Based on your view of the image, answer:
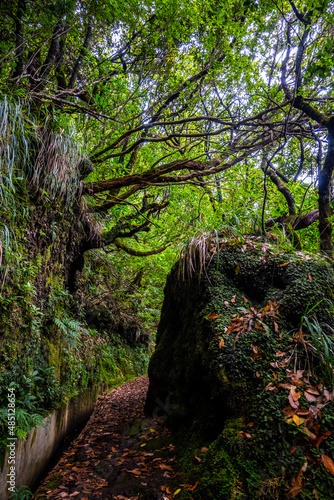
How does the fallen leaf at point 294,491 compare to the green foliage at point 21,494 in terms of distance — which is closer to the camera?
the fallen leaf at point 294,491

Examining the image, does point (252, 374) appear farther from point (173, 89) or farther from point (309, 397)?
point (173, 89)

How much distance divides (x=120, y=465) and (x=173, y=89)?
727 cm

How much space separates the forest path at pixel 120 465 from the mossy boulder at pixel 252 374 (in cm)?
26

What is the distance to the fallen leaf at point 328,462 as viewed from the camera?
177 centimetres

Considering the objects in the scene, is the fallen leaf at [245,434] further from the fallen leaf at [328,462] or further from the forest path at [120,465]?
the forest path at [120,465]

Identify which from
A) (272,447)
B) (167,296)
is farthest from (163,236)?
(272,447)

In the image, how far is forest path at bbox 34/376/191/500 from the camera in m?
2.52

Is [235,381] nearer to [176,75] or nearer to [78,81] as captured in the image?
[176,75]

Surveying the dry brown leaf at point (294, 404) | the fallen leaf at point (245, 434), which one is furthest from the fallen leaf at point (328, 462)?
the fallen leaf at point (245, 434)

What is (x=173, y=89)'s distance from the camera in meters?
6.35

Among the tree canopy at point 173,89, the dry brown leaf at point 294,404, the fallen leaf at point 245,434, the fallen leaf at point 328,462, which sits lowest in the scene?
→ the fallen leaf at point 245,434

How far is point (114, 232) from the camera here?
6910 millimetres

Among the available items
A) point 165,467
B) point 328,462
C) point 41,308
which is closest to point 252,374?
point 328,462

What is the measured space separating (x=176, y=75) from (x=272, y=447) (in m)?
7.07
